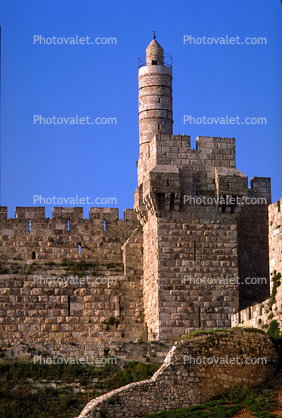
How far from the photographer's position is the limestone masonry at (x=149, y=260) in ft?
97.1

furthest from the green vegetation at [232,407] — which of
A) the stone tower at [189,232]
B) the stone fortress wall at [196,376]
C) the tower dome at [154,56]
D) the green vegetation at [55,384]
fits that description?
the tower dome at [154,56]

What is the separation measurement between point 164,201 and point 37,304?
5.28 meters

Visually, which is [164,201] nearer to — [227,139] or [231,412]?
[227,139]

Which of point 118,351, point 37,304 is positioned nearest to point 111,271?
point 37,304

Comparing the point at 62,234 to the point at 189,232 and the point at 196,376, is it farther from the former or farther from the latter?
the point at 196,376

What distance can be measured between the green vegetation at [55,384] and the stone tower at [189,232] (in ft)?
8.28

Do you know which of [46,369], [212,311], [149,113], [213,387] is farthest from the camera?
[149,113]

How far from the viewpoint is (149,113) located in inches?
1401

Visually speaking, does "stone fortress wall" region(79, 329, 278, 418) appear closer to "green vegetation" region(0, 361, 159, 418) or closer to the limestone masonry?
"green vegetation" region(0, 361, 159, 418)

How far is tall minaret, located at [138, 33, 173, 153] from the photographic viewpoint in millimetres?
35531

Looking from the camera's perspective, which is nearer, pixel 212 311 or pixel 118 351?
pixel 118 351

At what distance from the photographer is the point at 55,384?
2639 cm

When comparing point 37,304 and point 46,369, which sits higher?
point 37,304

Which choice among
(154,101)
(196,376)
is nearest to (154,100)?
(154,101)
